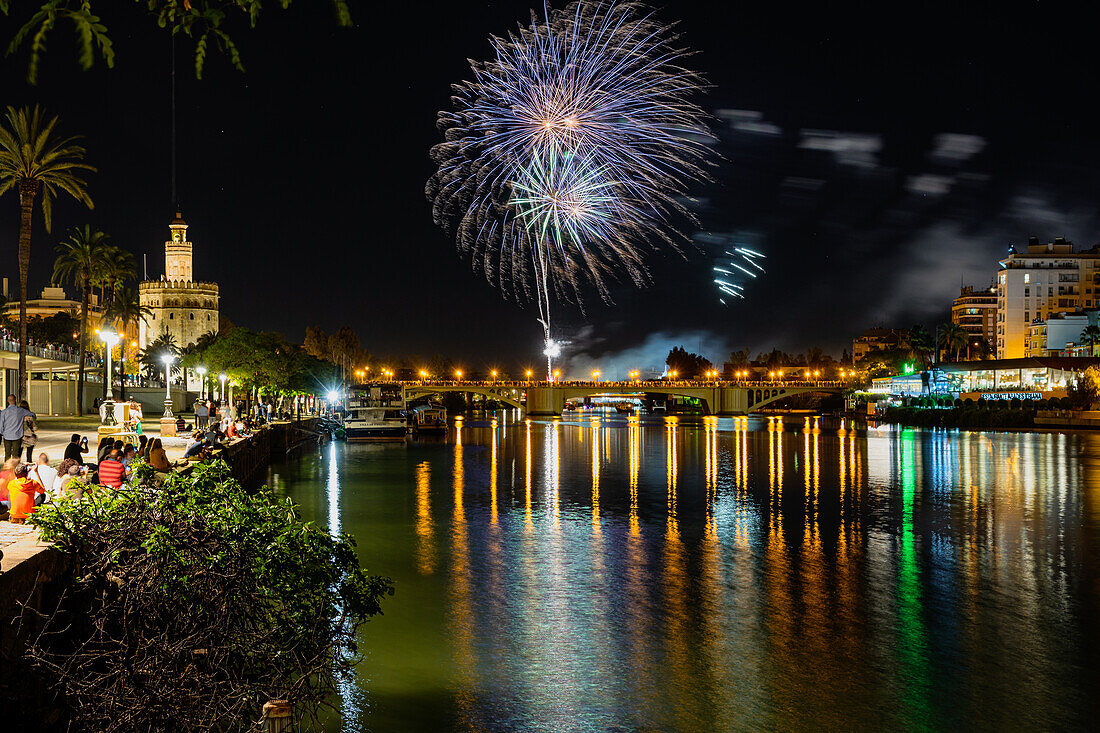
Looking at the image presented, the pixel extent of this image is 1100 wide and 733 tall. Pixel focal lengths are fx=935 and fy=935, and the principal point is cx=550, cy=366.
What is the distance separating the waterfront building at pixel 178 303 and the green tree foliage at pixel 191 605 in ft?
490

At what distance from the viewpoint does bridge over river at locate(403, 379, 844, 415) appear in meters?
144

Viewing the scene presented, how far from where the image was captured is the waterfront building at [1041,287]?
178m

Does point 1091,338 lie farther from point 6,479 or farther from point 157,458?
point 6,479

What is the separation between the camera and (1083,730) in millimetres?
11875

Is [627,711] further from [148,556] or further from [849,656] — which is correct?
[148,556]

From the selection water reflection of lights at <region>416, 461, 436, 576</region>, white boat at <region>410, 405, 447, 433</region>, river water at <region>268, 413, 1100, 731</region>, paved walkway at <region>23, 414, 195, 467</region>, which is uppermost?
paved walkway at <region>23, 414, 195, 467</region>

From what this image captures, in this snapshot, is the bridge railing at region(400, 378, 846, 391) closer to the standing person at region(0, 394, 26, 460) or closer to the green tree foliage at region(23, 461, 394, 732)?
the standing person at region(0, 394, 26, 460)

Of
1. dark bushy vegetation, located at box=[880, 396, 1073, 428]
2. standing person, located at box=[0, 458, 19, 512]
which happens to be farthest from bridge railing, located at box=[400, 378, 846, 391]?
standing person, located at box=[0, 458, 19, 512]

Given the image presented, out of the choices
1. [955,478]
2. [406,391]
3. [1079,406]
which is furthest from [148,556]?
[406,391]

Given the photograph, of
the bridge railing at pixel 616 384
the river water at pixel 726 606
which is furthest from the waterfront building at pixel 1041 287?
the river water at pixel 726 606

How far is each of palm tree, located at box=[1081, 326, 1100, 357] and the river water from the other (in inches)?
4319

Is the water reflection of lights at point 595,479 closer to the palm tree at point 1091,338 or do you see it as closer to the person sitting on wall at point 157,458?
the person sitting on wall at point 157,458

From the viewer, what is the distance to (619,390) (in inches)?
5965

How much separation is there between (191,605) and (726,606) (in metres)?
11.8
